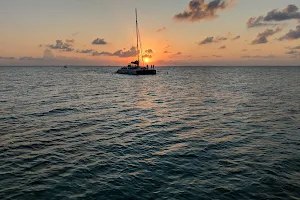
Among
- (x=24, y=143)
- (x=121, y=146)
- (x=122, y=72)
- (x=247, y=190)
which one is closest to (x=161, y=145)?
(x=121, y=146)

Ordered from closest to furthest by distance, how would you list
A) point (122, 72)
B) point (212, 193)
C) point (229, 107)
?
point (212, 193)
point (229, 107)
point (122, 72)

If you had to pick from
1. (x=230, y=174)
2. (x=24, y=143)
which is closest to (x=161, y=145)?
Result: (x=230, y=174)

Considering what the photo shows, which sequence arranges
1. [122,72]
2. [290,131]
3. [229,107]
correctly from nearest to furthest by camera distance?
[290,131]
[229,107]
[122,72]

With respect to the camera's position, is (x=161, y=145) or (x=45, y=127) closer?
(x=161, y=145)

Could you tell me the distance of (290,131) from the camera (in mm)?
19641

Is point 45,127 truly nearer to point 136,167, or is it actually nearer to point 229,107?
point 136,167

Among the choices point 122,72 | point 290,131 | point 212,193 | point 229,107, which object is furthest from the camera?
point 122,72

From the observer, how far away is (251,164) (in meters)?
13.0

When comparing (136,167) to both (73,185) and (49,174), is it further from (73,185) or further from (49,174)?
(49,174)

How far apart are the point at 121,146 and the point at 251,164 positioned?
28.1ft

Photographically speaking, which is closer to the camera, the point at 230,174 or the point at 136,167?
the point at 230,174

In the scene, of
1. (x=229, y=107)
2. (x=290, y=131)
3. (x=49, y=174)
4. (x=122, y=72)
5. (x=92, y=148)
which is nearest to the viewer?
(x=49, y=174)

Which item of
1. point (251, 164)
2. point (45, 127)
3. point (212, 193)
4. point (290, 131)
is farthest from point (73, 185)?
point (290, 131)

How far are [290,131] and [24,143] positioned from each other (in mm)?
21795
